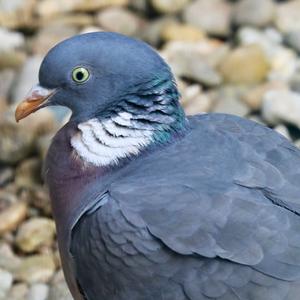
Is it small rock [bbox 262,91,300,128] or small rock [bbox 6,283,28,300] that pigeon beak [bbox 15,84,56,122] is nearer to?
small rock [bbox 6,283,28,300]

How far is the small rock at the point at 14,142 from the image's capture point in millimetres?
5676

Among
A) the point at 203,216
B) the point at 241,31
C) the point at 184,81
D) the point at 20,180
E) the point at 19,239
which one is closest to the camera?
the point at 203,216

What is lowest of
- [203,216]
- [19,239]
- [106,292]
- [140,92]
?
[19,239]

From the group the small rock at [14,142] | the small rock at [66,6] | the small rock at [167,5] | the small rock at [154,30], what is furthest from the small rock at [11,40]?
the small rock at [14,142]

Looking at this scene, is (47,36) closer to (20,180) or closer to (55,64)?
(20,180)

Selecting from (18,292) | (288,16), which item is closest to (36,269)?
(18,292)

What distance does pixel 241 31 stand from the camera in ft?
21.7

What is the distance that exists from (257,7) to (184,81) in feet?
2.81

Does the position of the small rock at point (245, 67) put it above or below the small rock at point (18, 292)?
above

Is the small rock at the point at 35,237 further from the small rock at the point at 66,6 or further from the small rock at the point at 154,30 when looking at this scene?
the small rock at the point at 66,6

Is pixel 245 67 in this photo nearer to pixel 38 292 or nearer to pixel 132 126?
pixel 38 292

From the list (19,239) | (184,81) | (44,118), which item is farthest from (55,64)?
(184,81)

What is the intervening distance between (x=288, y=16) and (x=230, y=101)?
108 cm

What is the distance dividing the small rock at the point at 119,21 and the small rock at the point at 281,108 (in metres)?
1.33
